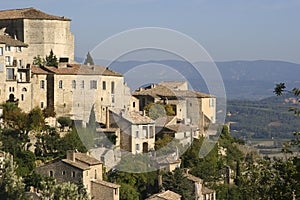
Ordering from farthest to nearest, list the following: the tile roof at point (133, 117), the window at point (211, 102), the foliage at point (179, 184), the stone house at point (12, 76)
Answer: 1. the window at point (211, 102)
2. the tile roof at point (133, 117)
3. the stone house at point (12, 76)
4. the foliage at point (179, 184)

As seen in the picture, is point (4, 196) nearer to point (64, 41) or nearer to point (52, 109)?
point (52, 109)

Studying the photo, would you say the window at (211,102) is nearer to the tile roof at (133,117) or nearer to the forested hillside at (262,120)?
the tile roof at (133,117)

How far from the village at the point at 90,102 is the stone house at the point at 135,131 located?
0.05m

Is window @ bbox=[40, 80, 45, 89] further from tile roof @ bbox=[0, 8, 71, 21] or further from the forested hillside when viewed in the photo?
the forested hillside

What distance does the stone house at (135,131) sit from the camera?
40625 millimetres

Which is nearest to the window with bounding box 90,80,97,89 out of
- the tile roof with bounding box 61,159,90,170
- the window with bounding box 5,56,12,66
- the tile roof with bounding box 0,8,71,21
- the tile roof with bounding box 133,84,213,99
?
the tile roof with bounding box 133,84,213,99

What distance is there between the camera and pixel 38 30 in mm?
47250

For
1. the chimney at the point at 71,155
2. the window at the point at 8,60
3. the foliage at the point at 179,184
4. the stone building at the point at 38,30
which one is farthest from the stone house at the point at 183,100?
the chimney at the point at 71,155

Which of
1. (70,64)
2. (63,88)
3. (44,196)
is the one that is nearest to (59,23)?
(70,64)

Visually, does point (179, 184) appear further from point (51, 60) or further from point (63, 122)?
point (51, 60)

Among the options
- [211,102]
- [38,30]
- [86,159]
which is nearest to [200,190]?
[86,159]

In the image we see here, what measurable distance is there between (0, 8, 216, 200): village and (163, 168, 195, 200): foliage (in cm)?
45

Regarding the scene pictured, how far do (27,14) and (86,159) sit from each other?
14.4 meters

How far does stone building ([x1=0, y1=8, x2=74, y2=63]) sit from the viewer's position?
1843 inches
